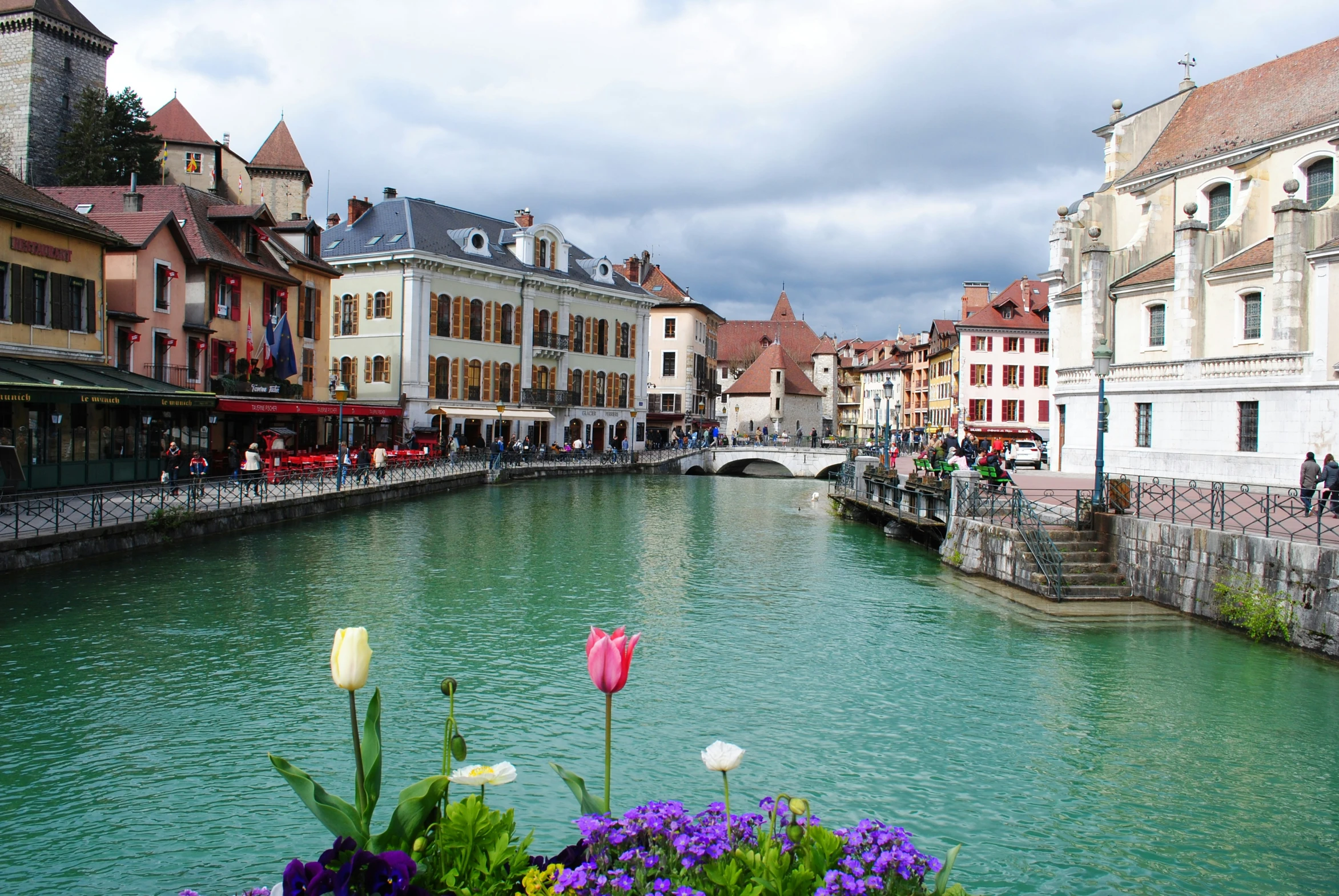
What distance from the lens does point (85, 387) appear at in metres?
20.9

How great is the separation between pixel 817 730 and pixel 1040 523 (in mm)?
10236

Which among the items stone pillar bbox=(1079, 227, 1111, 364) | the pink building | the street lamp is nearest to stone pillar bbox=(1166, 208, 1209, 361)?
stone pillar bbox=(1079, 227, 1111, 364)

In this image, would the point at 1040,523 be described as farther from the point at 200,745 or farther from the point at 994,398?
the point at 994,398

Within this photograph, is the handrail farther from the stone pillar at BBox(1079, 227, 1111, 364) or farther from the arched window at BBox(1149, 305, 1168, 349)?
the stone pillar at BBox(1079, 227, 1111, 364)

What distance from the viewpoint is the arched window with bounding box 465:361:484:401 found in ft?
162

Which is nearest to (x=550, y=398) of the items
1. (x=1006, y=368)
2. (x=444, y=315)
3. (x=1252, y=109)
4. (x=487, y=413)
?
(x=487, y=413)

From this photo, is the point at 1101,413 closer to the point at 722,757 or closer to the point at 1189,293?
the point at 1189,293

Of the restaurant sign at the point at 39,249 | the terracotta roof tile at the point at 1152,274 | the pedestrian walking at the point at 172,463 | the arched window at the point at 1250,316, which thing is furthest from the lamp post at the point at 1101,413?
the restaurant sign at the point at 39,249

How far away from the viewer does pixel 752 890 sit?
364cm

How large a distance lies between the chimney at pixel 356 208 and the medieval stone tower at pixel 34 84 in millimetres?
17364

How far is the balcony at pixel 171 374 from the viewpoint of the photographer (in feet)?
93.6

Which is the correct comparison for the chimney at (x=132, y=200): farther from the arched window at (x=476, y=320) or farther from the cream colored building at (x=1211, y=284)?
the cream colored building at (x=1211, y=284)

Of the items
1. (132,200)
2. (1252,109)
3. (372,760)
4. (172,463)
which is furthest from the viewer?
(1252,109)

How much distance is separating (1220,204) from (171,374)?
114ft
